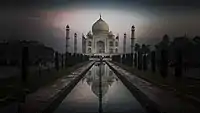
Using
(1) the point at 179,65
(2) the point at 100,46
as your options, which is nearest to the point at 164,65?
(1) the point at 179,65

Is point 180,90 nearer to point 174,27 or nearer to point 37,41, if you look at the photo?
point 174,27

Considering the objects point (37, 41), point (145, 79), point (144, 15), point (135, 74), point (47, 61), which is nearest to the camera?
point (144, 15)

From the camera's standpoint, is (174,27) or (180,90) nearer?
(174,27)

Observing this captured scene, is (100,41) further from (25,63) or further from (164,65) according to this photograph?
(164,65)

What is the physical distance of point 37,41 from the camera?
6305 mm

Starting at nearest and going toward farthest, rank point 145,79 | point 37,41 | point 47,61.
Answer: point 37,41 → point 47,61 → point 145,79

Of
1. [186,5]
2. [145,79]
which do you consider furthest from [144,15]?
[145,79]

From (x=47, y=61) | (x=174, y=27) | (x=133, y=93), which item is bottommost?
(x=133, y=93)

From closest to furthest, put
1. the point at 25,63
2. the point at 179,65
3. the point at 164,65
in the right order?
the point at 25,63 < the point at 179,65 < the point at 164,65

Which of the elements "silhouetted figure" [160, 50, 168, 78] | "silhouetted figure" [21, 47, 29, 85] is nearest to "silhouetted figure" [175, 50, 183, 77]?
"silhouetted figure" [160, 50, 168, 78]

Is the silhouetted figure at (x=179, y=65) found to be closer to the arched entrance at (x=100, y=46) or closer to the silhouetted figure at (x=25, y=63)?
the arched entrance at (x=100, y=46)

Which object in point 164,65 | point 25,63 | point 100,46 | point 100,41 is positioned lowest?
point 164,65

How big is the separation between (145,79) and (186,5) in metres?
4.85

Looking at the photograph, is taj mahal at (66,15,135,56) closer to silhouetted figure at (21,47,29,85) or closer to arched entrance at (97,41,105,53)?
arched entrance at (97,41,105,53)
